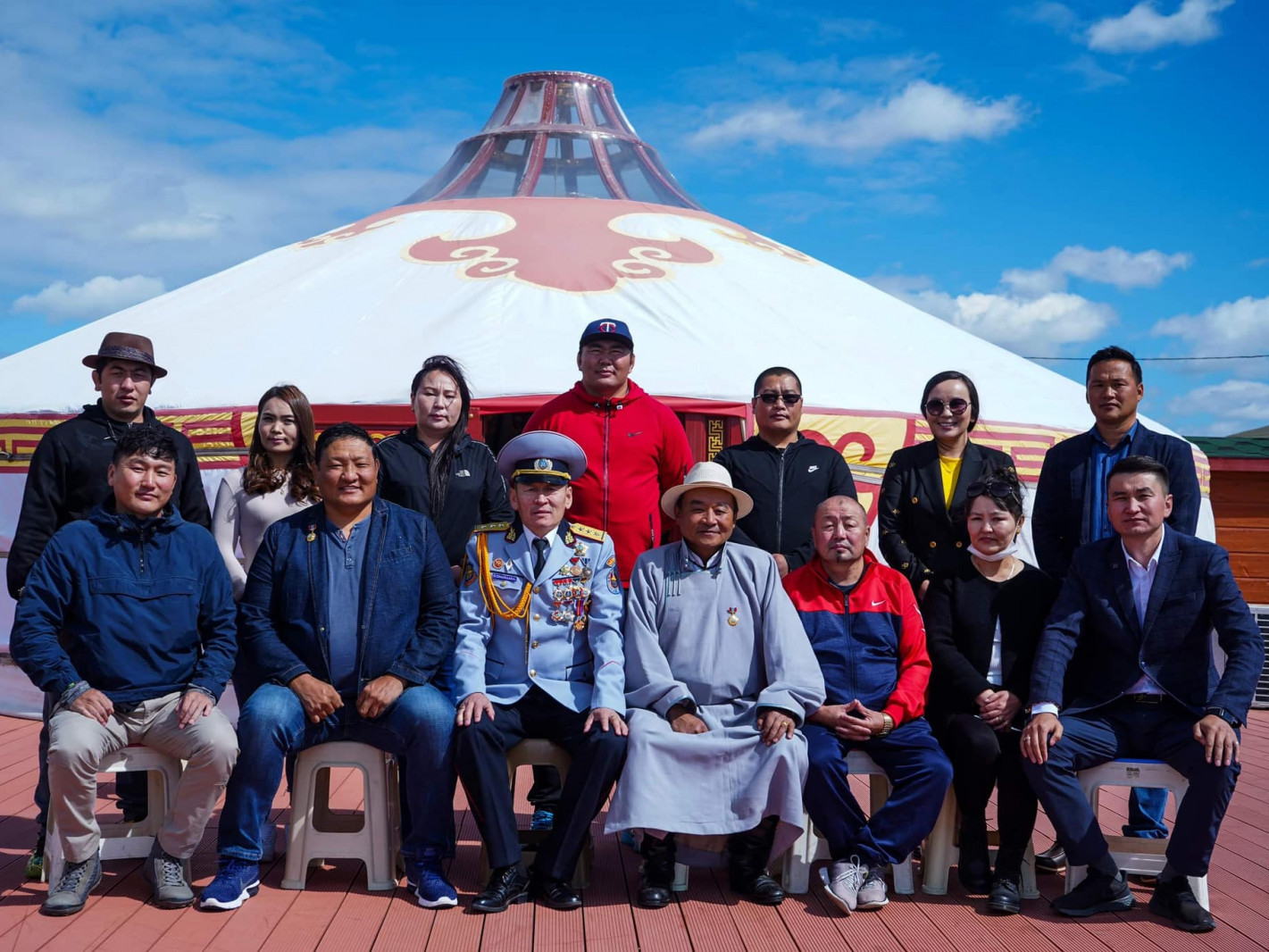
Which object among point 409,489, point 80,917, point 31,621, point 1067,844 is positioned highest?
point 409,489

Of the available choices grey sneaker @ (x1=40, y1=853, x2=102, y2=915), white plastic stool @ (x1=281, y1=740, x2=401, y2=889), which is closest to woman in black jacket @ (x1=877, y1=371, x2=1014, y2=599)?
white plastic stool @ (x1=281, y1=740, x2=401, y2=889)

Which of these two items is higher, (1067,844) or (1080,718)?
(1080,718)

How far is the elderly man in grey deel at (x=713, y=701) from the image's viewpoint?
2.77 meters

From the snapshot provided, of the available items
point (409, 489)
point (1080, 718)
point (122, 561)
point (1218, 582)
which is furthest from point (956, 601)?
point (122, 561)

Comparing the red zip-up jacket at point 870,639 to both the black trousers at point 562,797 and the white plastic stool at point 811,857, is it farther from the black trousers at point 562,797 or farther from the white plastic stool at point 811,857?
the black trousers at point 562,797

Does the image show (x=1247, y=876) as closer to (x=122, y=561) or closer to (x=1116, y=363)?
(x=1116, y=363)

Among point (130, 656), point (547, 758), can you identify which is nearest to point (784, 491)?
point (547, 758)

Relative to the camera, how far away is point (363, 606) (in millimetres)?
2885

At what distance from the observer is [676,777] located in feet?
9.12

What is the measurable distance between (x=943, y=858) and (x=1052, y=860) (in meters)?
0.40

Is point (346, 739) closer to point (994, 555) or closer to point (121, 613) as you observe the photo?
point (121, 613)

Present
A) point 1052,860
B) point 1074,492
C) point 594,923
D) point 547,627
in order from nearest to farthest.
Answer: point 594,923 → point 547,627 → point 1052,860 → point 1074,492

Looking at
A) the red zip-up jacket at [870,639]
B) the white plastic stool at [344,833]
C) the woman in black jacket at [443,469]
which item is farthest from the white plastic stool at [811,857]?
the woman in black jacket at [443,469]

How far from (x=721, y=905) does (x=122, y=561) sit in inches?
67.3
